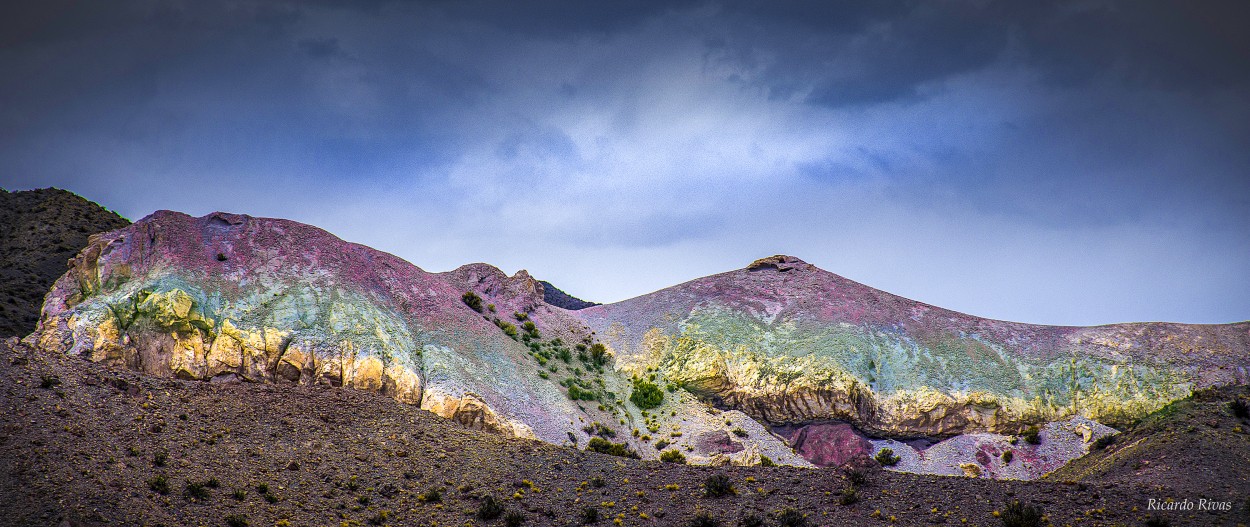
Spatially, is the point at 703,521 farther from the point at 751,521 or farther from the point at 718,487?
the point at 718,487

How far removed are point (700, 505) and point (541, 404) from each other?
1947 cm

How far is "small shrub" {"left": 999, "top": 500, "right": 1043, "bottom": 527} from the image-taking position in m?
26.4

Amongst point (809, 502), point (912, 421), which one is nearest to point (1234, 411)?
point (912, 421)

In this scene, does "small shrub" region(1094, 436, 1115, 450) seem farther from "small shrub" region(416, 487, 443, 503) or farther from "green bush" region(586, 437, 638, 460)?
"small shrub" region(416, 487, 443, 503)

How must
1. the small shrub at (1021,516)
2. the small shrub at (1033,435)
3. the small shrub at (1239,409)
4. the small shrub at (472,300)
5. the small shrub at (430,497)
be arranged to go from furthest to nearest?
the small shrub at (472,300) < the small shrub at (1033,435) < the small shrub at (1239,409) < the small shrub at (430,497) < the small shrub at (1021,516)

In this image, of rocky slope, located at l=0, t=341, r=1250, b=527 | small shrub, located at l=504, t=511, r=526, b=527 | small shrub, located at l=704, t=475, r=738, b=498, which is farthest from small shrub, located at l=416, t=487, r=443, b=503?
small shrub, located at l=704, t=475, r=738, b=498

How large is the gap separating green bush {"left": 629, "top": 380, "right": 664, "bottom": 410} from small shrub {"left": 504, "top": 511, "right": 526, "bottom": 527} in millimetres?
26706

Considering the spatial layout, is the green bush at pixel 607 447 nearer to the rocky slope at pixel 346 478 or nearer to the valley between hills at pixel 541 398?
the valley between hills at pixel 541 398

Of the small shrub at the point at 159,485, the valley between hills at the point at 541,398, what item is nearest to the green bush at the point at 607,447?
the valley between hills at the point at 541,398

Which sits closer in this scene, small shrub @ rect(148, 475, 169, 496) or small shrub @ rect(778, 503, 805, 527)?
small shrub @ rect(778, 503, 805, 527)

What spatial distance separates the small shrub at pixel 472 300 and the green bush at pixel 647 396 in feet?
46.1

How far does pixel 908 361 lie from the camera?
5831cm

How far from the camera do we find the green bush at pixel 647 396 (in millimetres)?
56188

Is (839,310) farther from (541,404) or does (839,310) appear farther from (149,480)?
(149,480)
